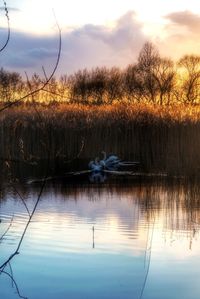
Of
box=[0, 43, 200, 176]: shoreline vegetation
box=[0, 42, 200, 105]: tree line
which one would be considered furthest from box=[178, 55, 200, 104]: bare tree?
box=[0, 43, 200, 176]: shoreline vegetation

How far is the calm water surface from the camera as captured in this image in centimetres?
438

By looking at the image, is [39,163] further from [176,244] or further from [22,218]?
[176,244]

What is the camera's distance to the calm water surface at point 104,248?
Result: 438cm

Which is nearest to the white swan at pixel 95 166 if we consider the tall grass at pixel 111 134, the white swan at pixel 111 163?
the white swan at pixel 111 163

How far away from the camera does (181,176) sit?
12250mm

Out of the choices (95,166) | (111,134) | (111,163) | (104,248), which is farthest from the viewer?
(111,134)

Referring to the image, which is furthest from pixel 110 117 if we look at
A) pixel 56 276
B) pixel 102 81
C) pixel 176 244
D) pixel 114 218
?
pixel 102 81

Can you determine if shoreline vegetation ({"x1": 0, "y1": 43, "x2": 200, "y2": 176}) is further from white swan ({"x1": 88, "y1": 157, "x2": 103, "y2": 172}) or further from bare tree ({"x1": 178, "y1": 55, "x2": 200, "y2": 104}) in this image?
bare tree ({"x1": 178, "y1": 55, "x2": 200, "y2": 104})

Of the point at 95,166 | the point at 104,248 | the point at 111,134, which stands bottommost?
the point at 104,248

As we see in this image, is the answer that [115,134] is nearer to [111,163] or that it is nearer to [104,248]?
[111,163]

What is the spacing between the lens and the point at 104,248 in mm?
5512

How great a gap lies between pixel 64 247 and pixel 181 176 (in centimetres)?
698

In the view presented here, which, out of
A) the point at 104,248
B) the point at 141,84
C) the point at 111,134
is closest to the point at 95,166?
the point at 111,134

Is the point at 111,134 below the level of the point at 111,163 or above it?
above
